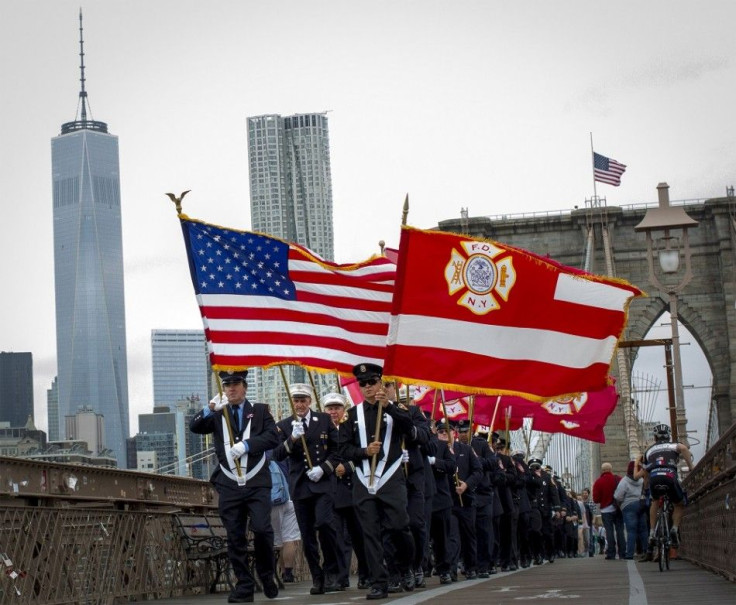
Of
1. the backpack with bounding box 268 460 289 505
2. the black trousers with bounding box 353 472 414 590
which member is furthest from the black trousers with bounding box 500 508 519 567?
the black trousers with bounding box 353 472 414 590

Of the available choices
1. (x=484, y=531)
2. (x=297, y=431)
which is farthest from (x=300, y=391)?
(x=484, y=531)

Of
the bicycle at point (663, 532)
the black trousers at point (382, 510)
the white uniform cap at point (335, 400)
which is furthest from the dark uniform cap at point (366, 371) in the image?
the bicycle at point (663, 532)

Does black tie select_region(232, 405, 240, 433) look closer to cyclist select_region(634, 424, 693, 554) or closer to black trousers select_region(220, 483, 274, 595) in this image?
black trousers select_region(220, 483, 274, 595)

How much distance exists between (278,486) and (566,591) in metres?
5.56

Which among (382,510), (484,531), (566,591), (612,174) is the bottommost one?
(566,591)

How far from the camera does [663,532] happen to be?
56.6 ft

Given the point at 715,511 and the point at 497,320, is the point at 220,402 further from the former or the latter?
the point at 715,511

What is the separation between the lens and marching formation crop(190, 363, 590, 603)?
13148 millimetres

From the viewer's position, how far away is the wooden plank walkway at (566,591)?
1133 cm

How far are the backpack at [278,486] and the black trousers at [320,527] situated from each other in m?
2.36

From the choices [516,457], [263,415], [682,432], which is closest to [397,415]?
[263,415]

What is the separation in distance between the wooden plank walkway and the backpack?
994mm

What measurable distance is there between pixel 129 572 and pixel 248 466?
1681mm

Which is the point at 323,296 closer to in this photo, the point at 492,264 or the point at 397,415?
the point at 492,264
